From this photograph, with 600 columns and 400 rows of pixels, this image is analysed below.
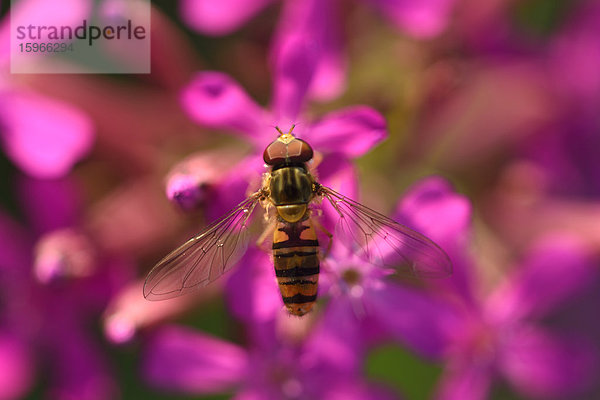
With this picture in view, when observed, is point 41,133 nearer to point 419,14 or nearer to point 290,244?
point 290,244

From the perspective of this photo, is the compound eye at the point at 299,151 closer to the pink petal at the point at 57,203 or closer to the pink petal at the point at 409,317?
the pink petal at the point at 409,317

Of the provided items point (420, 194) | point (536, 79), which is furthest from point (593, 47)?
point (420, 194)

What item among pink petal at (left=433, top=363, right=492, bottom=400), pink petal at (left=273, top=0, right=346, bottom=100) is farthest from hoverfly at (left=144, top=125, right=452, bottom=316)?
pink petal at (left=433, top=363, right=492, bottom=400)

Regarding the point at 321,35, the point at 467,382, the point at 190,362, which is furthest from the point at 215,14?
the point at 467,382

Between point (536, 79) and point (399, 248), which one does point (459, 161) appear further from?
point (399, 248)

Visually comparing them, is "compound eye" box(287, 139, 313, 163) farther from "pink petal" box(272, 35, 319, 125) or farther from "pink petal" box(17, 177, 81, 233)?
"pink petal" box(17, 177, 81, 233)
